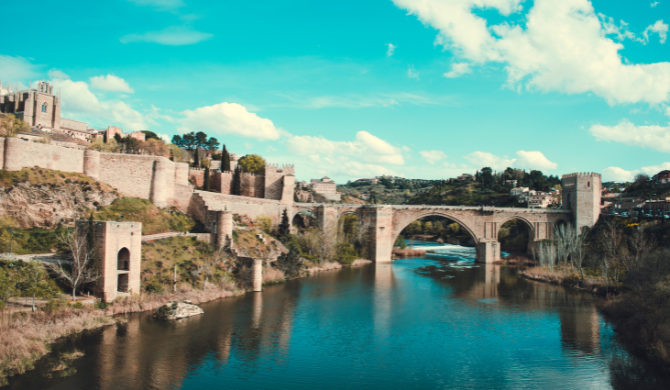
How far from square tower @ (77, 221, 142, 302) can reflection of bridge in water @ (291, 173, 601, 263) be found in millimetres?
21667

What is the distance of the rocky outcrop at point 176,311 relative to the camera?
63.4ft

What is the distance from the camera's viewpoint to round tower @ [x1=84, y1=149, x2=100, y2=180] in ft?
91.6

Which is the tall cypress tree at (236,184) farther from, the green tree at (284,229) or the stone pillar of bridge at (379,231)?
the stone pillar of bridge at (379,231)

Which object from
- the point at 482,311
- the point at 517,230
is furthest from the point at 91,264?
the point at 517,230

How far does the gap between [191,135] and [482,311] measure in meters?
54.3

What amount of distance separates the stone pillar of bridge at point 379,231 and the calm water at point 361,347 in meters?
15.7

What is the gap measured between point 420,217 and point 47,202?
31.4 m

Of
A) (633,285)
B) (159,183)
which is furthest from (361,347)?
(159,183)

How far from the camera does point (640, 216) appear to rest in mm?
36969

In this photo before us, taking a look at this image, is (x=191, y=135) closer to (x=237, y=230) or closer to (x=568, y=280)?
(x=237, y=230)

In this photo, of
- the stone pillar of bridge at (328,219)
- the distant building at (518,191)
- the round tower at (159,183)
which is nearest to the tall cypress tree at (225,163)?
the stone pillar of bridge at (328,219)

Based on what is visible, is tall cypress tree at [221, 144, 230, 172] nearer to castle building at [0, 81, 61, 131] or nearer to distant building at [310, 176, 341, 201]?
castle building at [0, 81, 61, 131]

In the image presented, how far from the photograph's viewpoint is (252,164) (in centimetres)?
5122

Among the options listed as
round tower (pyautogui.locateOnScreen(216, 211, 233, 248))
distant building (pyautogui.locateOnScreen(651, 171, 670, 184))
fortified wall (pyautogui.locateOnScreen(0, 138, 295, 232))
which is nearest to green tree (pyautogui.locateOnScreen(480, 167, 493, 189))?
distant building (pyautogui.locateOnScreen(651, 171, 670, 184))
